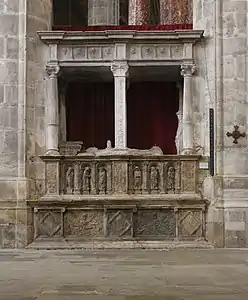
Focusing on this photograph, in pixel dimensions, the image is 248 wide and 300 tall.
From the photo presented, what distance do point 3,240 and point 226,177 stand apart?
15.4ft

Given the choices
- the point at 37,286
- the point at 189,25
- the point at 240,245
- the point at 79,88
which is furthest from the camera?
the point at 79,88

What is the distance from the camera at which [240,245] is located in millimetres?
13016

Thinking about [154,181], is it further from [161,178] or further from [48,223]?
[48,223]

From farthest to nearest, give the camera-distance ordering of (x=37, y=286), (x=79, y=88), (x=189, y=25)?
(x=79, y=88)
(x=189, y=25)
(x=37, y=286)

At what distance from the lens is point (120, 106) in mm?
13625

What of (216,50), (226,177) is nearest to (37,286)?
(226,177)

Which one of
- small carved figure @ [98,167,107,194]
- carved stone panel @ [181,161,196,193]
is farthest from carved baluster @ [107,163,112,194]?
carved stone panel @ [181,161,196,193]

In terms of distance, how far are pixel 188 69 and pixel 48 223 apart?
14.2 feet

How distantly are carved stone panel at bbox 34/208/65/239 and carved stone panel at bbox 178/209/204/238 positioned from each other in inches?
96.2

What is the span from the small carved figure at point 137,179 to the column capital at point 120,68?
1981mm

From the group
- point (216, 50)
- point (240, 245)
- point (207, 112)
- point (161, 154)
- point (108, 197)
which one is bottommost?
point (240, 245)

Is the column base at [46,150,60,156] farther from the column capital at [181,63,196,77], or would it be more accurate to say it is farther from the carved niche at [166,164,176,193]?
the column capital at [181,63,196,77]

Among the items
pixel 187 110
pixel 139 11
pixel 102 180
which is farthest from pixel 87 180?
pixel 139 11

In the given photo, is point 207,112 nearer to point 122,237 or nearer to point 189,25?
point 189,25
